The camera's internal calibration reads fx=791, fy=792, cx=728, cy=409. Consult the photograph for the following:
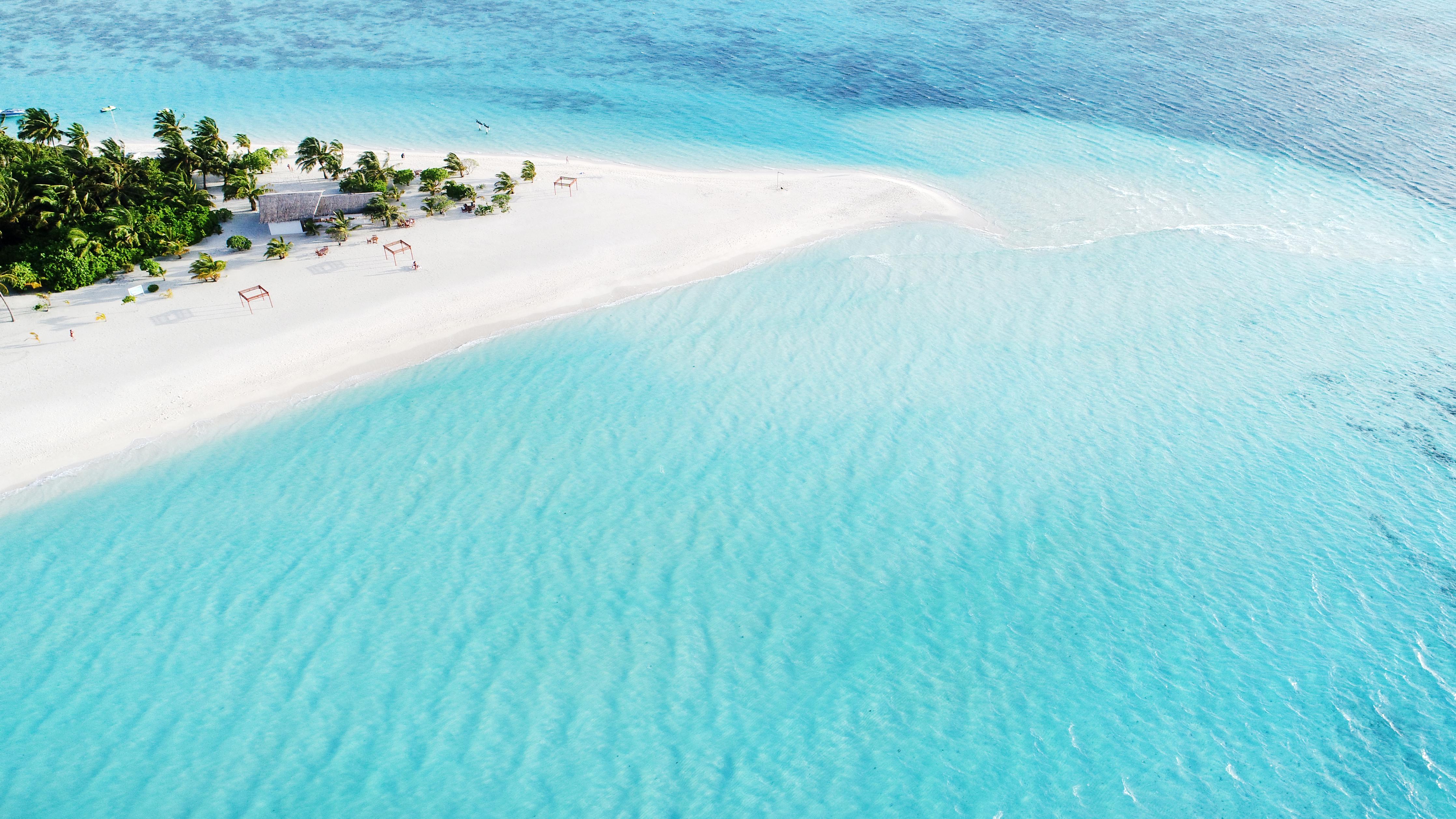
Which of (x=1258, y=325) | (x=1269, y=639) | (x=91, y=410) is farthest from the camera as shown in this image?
(x=1258, y=325)

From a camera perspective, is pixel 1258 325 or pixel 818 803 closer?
pixel 818 803

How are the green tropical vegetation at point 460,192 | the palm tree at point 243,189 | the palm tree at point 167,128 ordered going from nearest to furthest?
the palm tree at point 243,189
the palm tree at point 167,128
the green tropical vegetation at point 460,192

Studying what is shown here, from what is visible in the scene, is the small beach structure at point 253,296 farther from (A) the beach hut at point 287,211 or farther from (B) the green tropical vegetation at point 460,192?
(B) the green tropical vegetation at point 460,192

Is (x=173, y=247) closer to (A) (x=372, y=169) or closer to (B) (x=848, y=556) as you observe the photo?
(A) (x=372, y=169)

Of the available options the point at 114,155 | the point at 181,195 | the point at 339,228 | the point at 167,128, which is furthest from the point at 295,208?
the point at 167,128

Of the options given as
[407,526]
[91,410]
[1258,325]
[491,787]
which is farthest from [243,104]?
[1258,325]

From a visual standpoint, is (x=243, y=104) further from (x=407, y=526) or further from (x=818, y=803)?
(x=818, y=803)

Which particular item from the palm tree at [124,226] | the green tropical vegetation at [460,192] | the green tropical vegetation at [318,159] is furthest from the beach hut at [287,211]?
the green tropical vegetation at [460,192]

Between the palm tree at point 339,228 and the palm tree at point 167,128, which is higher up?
the palm tree at point 167,128
